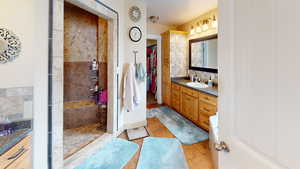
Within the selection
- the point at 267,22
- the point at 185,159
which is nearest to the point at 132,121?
the point at 185,159

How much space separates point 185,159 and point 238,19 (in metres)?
1.88

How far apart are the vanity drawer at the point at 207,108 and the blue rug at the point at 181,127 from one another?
16.6 inches

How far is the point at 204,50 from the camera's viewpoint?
3.44 metres

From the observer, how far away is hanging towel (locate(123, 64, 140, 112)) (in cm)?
260

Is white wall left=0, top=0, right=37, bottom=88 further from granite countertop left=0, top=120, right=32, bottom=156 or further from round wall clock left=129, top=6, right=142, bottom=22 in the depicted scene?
round wall clock left=129, top=6, right=142, bottom=22

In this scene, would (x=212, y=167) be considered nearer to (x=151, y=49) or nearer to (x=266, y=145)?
(x=266, y=145)

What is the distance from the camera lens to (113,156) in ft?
6.43

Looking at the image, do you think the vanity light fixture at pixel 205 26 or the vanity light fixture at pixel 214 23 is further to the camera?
the vanity light fixture at pixel 205 26

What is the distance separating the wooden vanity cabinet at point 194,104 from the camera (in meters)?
2.51

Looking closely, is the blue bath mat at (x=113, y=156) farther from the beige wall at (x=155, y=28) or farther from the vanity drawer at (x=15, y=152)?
the beige wall at (x=155, y=28)

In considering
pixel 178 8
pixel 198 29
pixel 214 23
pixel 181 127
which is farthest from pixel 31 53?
pixel 198 29

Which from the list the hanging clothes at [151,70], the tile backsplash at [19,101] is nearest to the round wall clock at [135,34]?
the tile backsplash at [19,101]

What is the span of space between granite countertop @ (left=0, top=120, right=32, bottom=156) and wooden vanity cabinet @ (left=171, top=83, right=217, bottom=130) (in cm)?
253

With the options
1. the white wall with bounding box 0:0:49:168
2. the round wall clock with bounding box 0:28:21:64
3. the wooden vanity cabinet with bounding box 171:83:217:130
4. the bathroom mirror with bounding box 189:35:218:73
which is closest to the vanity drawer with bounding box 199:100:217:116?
the wooden vanity cabinet with bounding box 171:83:217:130
